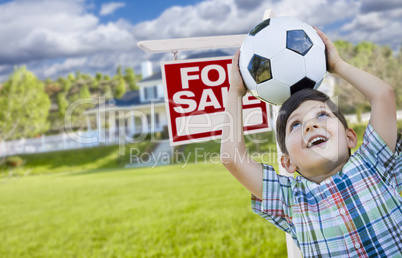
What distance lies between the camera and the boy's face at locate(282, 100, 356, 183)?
133cm

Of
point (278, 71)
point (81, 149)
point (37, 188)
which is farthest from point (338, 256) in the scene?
point (81, 149)

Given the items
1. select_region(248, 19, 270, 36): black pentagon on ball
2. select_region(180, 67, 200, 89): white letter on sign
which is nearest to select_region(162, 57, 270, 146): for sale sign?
select_region(180, 67, 200, 89): white letter on sign

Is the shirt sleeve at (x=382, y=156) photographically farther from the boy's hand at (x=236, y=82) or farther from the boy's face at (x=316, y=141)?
the boy's hand at (x=236, y=82)

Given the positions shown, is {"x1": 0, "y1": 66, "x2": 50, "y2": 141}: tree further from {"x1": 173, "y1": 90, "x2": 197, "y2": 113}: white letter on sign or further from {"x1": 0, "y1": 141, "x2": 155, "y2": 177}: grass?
{"x1": 173, "y1": 90, "x2": 197, "y2": 113}: white letter on sign

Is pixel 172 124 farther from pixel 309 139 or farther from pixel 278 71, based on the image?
pixel 309 139

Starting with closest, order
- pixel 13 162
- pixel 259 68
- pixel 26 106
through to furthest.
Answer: pixel 259 68 → pixel 13 162 → pixel 26 106

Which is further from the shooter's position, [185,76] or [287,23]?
[185,76]

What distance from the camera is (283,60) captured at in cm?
A: 149

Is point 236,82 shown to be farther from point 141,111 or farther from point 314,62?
point 141,111

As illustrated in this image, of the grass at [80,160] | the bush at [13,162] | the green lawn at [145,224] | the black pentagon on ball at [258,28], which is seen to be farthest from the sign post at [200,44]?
the bush at [13,162]

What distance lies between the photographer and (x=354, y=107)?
18094mm

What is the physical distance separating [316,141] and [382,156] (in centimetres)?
24

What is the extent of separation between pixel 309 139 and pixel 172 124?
771mm

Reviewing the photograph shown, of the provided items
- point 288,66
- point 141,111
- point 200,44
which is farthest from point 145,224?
point 141,111
